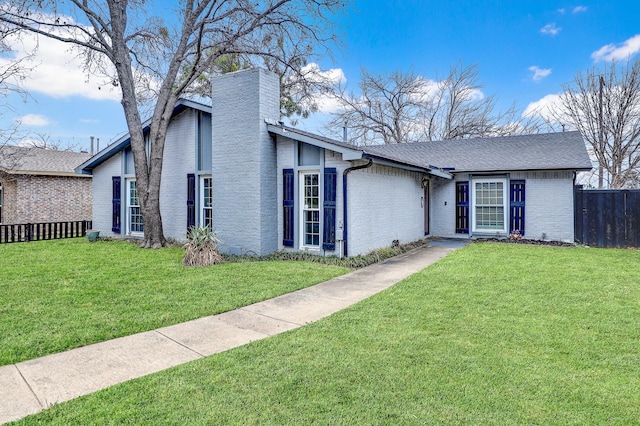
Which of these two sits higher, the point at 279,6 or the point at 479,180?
the point at 279,6

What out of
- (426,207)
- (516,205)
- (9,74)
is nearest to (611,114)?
(516,205)

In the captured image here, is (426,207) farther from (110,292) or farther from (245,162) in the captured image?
(110,292)

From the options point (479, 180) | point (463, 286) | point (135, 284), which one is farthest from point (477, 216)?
point (135, 284)

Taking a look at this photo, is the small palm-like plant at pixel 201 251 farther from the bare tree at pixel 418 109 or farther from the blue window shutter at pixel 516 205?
the bare tree at pixel 418 109

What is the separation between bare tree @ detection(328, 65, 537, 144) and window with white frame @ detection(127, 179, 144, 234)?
16.1m

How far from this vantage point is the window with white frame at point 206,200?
11896 mm

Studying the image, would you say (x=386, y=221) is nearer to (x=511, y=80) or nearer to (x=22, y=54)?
(x=22, y=54)

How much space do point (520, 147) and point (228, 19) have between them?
11.4 m

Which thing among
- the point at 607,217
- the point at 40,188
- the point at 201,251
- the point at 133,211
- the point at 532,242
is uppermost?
the point at 40,188

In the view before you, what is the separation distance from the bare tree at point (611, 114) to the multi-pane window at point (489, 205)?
9.84 metres

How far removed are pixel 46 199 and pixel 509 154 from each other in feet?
67.8

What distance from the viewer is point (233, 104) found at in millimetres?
10266

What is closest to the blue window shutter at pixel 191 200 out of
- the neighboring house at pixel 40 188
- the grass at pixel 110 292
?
the grass at pixel 110 292

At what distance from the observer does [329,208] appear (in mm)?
9438
